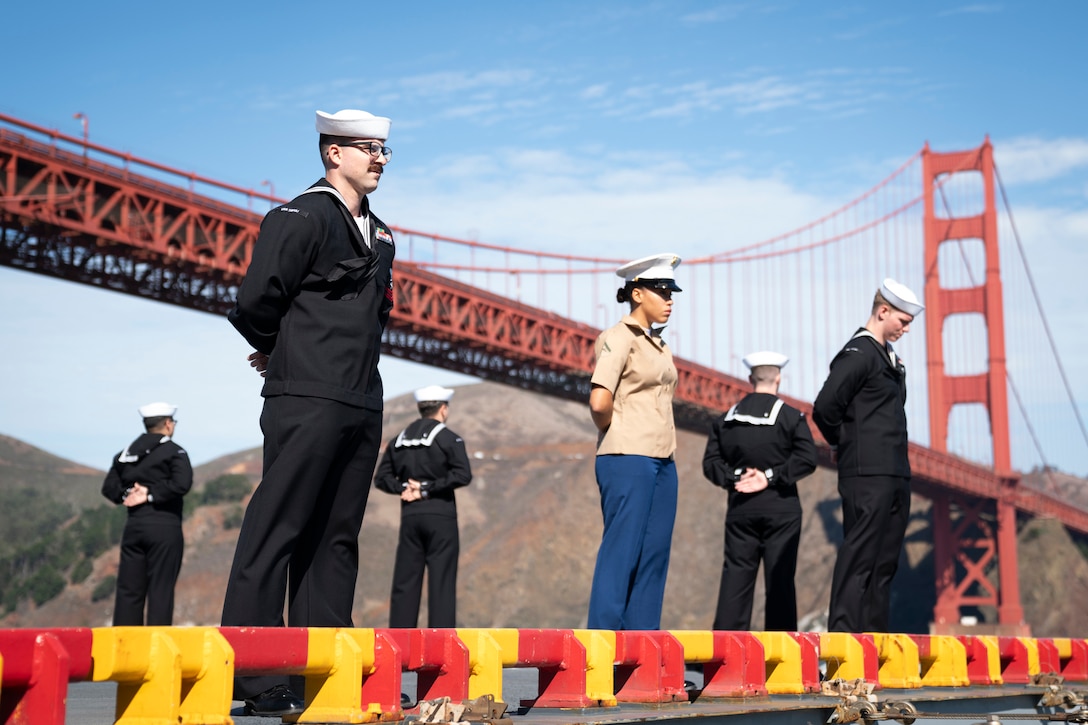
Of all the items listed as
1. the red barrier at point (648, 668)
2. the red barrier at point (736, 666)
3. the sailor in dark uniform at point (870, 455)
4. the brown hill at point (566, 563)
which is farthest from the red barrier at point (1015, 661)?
the brown hill at point (566, 563)

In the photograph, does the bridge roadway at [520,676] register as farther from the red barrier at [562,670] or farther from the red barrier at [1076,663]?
the red barrier at [1076,663]

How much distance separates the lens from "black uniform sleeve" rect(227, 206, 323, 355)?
340cm

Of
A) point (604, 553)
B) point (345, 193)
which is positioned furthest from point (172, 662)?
point (604, 553)

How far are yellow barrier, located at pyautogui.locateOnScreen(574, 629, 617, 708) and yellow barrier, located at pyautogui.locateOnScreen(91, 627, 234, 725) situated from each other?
1.19 m

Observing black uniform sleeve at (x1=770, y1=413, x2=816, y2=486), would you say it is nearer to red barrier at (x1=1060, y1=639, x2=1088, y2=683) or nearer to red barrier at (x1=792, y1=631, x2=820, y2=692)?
red barrier at (x1=1060, y1=639, x2=1088, y2=683)

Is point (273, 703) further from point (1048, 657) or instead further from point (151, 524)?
point (151, 524)

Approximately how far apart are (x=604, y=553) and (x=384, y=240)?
154 centimetres

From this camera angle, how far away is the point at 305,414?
11.1 ft

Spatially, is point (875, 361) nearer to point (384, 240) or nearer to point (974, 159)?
point (384, 240)

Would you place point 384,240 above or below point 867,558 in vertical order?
above

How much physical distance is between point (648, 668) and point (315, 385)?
1.21 m

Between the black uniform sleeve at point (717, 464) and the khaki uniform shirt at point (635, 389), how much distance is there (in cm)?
212

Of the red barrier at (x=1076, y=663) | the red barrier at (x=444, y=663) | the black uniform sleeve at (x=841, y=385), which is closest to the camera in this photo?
the red barrier at (x=444, y=663)

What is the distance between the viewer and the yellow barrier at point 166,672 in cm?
234
